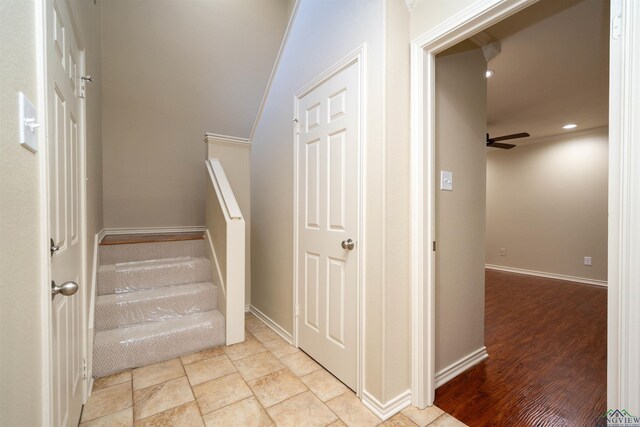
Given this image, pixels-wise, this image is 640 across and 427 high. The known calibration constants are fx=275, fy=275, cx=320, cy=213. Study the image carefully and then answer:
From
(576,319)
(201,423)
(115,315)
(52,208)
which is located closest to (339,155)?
(52,208)

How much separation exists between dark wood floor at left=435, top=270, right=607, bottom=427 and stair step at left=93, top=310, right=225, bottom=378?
174 centimetres

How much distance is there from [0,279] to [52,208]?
54cm

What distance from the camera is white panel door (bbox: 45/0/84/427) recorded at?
1.00 m

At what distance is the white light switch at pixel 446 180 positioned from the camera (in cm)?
180

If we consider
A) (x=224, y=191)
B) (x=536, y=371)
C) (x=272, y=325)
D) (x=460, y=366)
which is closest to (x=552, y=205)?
(x=536, y=371)

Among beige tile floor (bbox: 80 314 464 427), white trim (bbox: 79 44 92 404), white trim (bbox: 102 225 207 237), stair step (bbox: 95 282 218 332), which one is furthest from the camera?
white trim (bbox: 102 225 207 237)

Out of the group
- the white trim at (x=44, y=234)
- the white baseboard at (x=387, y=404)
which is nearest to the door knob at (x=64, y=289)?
the white trim at (x=44, y=234)

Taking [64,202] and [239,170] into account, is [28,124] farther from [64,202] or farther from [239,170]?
[239,170]

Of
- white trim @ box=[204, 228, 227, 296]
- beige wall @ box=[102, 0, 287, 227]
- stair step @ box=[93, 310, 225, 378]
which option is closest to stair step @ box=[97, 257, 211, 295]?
white trim @ box=[204, 228, 227, 296]

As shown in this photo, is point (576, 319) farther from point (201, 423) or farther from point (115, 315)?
point (115, 315)

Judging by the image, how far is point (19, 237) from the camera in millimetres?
698

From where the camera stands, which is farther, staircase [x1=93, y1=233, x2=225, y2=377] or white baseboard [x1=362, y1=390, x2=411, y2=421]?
staircase [x1=93, y1=233, x2=225, y2=377]

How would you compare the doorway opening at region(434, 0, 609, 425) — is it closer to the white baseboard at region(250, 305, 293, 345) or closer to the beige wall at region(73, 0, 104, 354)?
the white baseboard at region(250, 305, 293, 345)

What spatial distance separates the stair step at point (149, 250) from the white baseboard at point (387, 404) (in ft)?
7.07
